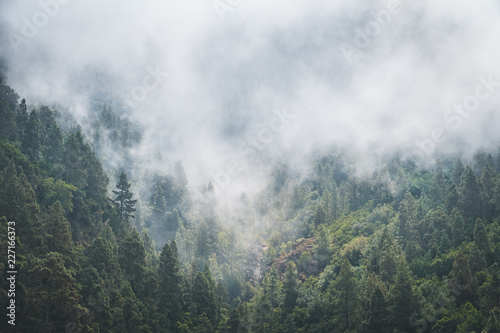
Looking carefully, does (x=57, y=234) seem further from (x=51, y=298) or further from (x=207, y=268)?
(x=207, y=268)

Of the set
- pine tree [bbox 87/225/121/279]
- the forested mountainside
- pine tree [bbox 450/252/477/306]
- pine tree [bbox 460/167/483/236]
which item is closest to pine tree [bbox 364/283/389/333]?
the forested mountainside

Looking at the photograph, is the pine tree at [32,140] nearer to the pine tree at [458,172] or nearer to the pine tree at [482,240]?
the pine tree at [482,240]

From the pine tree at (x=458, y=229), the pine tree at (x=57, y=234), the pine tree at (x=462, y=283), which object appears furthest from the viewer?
the pine tree at (x=458, y=229)

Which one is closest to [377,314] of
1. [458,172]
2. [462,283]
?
[462,283]

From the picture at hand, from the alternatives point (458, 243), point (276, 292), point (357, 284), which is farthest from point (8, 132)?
point (458, 243)

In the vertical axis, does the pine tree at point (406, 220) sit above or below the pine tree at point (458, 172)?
below

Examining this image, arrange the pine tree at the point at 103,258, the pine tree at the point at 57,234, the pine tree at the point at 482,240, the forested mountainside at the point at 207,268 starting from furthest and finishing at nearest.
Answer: the pine tree at the point at 482,240
the pine tree at the point at 103,258
the pine tree at the point at 57,234
the forested mountainside at the point at 207,268

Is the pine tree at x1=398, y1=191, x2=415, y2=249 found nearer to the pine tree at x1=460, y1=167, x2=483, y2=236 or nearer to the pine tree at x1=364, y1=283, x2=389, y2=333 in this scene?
the pine tree at x1=460, y1=167, x2=483, y2=236

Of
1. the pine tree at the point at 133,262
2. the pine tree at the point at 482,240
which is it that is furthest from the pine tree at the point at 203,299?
the pine tree at the point at 482,240

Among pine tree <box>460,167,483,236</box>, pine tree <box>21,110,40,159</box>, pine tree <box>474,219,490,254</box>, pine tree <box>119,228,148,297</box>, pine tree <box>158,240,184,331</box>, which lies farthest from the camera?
pine tree <box>21,110,40,159</box>

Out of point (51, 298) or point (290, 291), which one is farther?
point (290, 291)

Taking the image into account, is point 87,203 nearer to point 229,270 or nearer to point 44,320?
point 44,320

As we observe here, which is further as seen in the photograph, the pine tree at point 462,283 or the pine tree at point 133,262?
the pine tree at point 133,262

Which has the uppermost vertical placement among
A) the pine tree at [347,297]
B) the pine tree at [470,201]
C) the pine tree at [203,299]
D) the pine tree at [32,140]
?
the pine tree at [32,140]
